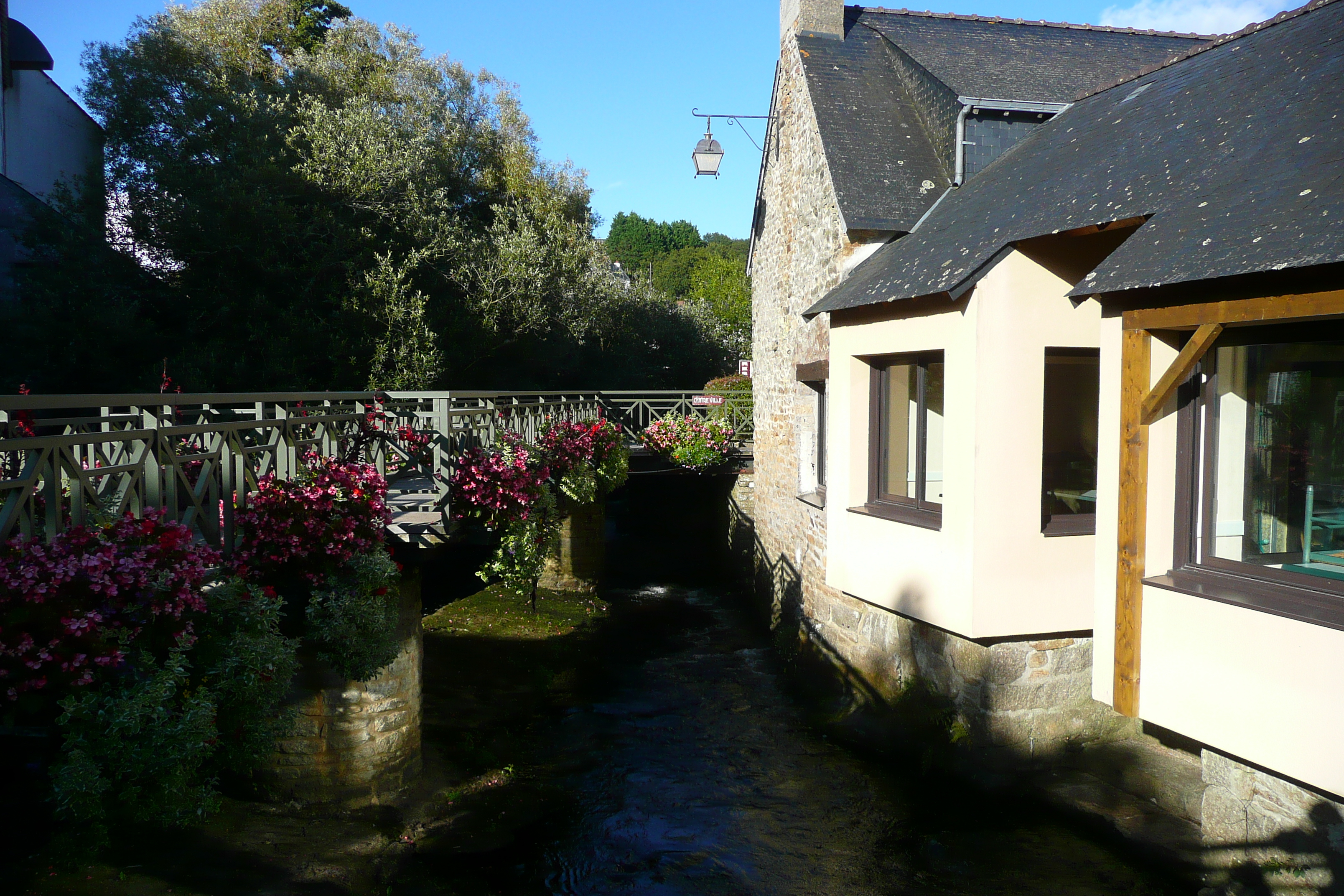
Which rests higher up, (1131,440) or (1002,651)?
(1131,440)

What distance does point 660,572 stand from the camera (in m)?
20.0

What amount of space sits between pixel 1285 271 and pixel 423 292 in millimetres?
15496

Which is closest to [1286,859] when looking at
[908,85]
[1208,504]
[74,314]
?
[1208,504]

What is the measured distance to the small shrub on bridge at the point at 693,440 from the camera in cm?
1803

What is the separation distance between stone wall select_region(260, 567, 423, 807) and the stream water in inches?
28.2

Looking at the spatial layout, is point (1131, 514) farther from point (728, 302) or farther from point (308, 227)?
point (728, 302)

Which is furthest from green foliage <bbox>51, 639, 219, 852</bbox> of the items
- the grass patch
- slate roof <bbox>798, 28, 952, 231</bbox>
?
the grass patch

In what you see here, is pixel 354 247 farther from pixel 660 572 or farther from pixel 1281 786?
pixel 1281 786

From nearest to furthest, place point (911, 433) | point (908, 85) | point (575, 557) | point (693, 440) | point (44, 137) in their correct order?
point (911, 433)
point (908, 85)
point (44, 137)
point (575, 557)
point (693, 440)

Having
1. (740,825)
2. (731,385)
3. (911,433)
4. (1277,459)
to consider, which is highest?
(731,385)

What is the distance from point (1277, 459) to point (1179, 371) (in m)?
0.74

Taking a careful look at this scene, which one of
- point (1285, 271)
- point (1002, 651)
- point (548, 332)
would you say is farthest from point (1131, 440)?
point (548, 332)

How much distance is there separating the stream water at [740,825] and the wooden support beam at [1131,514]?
2.18m

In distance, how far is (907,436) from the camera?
27.9 feet
